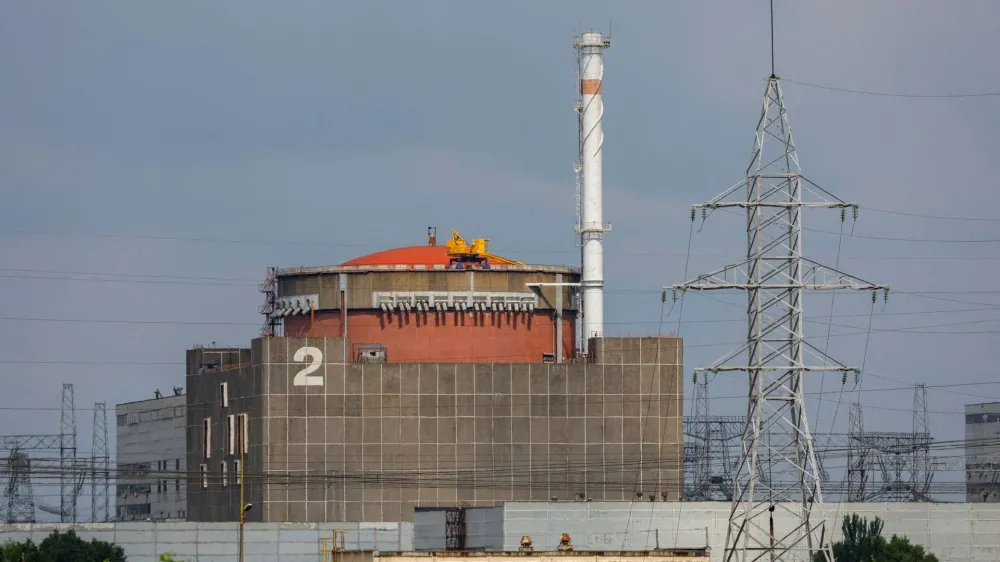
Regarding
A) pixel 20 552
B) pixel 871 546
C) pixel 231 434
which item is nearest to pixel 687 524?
pixel 871 546

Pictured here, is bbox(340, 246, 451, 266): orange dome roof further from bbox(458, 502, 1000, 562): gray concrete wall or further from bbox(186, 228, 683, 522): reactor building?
bbox(458, 502, 1000, 562): gray concrete wall

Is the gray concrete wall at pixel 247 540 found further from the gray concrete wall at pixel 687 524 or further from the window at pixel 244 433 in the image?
the window at pixel 244 433

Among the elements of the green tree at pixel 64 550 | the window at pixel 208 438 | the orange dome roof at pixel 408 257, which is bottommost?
the green tree at pixel 64 550

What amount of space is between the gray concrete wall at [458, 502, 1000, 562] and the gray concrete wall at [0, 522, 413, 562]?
338 inches

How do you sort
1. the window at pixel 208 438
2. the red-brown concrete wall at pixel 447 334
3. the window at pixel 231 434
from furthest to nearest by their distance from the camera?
the window at pixel 208 438 → the red-brown concrete wall at pixel 447 334 → the window at pixel 231 434

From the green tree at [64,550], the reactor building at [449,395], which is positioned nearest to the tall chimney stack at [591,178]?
the reactor building at [449,395]

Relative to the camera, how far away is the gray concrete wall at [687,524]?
124500 mm

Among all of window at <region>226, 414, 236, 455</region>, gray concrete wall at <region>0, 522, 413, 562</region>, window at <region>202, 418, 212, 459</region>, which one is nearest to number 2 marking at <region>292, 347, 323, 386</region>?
window at <region>226, 414, 236, 455</region>

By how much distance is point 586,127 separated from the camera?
14600 cm

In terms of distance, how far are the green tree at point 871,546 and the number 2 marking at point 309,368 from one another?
3781 centimetres

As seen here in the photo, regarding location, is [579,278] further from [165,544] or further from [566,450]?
[165,544]

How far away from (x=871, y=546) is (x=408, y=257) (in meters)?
42.3

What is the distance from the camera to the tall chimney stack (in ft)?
478

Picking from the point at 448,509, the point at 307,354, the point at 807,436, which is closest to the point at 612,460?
the point at 448,509
